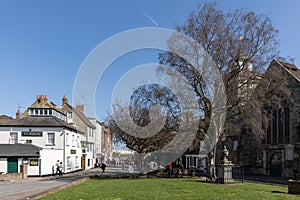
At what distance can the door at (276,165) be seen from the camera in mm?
33594

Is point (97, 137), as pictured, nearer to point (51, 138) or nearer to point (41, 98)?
point (41, 98)

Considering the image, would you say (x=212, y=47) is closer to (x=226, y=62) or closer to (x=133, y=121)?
(x=226, y=62)

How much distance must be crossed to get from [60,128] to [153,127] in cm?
1392

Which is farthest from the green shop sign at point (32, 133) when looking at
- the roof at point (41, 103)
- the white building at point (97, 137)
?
the white building at point (97, 137)

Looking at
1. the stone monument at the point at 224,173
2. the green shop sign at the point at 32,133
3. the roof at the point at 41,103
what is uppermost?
the roof at the point at 41,103

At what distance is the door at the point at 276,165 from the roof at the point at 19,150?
2573cm

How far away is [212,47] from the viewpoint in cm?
2423

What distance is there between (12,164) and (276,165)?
2844 cm

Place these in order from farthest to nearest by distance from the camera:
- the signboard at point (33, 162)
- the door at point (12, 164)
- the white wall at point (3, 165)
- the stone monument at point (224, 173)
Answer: the signboard at point (33, 162) < the door at point (12, 164) < the white wall at point (3, 165) < the stone monument at point (224, 173)

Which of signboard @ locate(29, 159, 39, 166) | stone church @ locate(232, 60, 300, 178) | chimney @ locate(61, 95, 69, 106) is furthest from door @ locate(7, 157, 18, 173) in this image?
stone church @ locate(232, 60, 300, 178)

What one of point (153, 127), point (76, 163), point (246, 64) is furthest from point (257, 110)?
point (76, 163)

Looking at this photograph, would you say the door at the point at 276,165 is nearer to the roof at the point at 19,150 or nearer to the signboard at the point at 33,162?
the roof at the point at 19,150

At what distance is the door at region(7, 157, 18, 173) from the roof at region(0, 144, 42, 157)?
0.62 meters

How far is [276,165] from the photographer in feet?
112
